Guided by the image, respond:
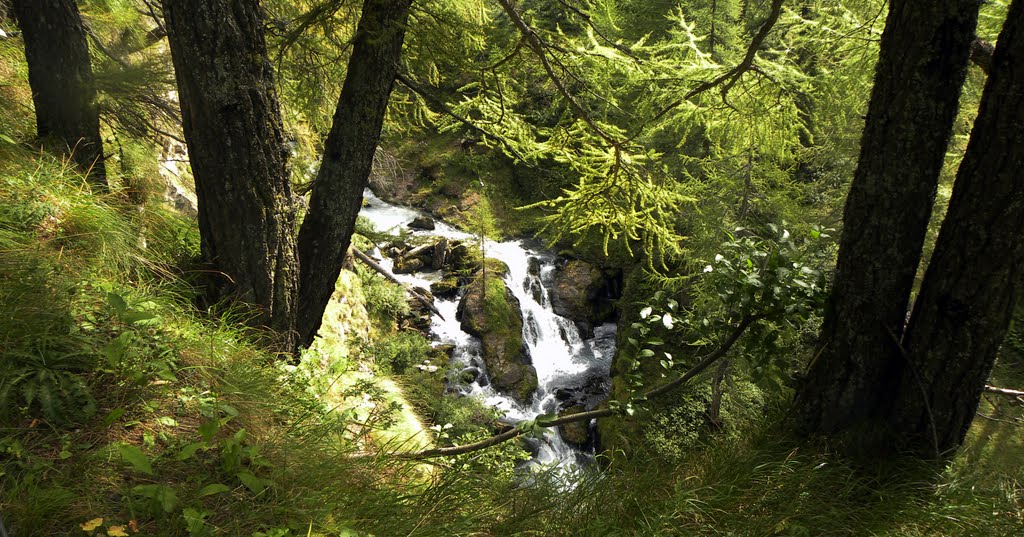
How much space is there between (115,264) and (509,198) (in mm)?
17449

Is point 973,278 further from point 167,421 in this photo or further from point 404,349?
point 404,349

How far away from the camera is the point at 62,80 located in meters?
3.32

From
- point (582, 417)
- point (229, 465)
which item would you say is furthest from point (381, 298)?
point (229, 465)

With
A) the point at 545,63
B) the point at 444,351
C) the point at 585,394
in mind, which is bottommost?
the point at 585,394

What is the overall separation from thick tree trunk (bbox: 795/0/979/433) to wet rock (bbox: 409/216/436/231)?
15.5 m

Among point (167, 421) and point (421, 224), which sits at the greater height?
point (167, 421)

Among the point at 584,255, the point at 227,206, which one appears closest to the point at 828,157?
the point at 584,255

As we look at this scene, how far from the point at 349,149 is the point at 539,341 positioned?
36.5 ft

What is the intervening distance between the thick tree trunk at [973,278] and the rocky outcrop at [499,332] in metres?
10.6

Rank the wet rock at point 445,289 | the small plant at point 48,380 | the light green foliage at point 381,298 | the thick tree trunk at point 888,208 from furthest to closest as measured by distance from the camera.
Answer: the wet rock at point 445,289 → the light green foliage at point 381,298 → the thick tree trunk at point 888,208 → the small plant at point 48,380

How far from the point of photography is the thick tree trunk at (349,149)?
3.18 meters

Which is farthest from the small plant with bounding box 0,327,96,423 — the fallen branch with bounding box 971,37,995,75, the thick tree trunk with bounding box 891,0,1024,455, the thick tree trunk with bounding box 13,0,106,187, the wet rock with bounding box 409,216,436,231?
the wet rock with bounding box 409,216,436,231

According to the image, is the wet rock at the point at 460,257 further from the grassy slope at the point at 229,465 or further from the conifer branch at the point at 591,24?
the grassy slope at the point at 229,465

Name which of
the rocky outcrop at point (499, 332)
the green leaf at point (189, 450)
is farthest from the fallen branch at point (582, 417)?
the rocky outcrop at point (499, 332)
